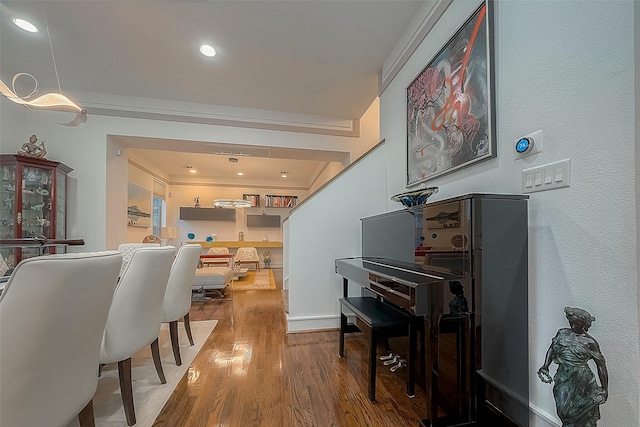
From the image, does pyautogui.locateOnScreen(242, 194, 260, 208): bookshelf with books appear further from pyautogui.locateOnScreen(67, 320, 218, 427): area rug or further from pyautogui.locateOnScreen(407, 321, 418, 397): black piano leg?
pyautogui.locateOnScreen(407, 321, 418, 397): black piano leg

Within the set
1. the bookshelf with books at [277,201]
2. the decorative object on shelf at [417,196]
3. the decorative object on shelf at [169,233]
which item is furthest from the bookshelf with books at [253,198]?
the decorative object on shelf at [417,196]

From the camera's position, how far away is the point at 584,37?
103 cm

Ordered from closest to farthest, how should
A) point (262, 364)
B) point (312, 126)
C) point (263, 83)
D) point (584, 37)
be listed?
point (584, 37), point (262, 364), point (263, 83), point (312, 126)

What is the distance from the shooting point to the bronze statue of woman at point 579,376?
0.85m

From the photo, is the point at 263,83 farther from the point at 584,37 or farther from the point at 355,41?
the point at 584,37

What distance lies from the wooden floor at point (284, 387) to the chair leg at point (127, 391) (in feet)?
0.53

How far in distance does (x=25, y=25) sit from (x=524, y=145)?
157 inches

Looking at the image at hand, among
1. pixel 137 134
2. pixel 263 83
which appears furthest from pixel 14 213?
pixel 263 83

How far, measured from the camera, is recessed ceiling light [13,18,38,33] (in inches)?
86.6

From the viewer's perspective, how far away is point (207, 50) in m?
2.58

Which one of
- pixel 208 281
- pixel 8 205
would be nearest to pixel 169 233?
pixel 208 281

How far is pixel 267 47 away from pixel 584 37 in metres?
2.41

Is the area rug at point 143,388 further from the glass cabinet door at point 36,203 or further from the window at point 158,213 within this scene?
the window at point 158,213

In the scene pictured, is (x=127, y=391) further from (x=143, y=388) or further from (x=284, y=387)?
(x=284, y=387)
